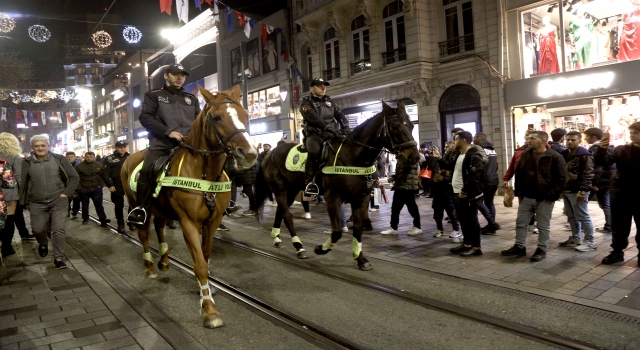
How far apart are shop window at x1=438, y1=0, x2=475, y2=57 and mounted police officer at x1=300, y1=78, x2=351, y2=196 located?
40.9ft

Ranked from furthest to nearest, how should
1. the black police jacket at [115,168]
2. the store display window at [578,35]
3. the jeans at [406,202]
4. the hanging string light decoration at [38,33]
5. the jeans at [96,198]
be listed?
the hanging string light decoration at [38,33] < the store display window at [578,35] < the jeans at [96,198] < the black police jacket at [115,168] < the jeans at [406,202]

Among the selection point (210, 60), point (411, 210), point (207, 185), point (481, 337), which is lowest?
point (481, 337)

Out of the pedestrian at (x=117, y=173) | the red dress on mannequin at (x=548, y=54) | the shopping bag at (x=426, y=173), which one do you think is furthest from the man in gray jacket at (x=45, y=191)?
the red dress on mannequin at (x=548, y=54)

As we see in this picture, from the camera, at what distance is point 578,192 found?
23.6ft

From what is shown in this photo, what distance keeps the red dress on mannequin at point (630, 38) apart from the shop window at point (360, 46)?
10.3m

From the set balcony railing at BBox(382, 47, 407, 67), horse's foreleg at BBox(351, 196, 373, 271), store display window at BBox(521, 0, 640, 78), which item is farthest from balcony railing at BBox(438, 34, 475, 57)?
horse's foreleg at BBox(351, 196, 373, 271)

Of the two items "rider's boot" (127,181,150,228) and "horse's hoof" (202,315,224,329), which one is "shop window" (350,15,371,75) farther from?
"horse's hoof" (202,315,224,329)

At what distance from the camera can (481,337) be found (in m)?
3.89

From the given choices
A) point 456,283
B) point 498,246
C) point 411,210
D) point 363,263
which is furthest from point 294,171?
point 498,246

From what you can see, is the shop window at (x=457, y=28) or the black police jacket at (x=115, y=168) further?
the shop window at (x=457, y=28)

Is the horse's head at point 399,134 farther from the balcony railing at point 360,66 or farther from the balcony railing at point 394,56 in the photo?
the balcony railing at point 360,66

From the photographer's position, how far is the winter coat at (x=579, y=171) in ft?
23.2

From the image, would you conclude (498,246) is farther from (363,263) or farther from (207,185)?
(207,185)

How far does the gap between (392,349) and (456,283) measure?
2146 mm
